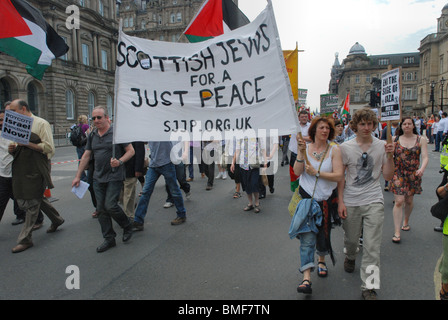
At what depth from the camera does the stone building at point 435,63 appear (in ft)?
217

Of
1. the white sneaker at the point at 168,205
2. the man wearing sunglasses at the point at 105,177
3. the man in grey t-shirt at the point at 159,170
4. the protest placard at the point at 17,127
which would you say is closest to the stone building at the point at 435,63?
the white sneaker at the point at 168,205

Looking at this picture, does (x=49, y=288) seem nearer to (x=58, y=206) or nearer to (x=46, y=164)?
(x=46, y=164)

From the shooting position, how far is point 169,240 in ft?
16.0

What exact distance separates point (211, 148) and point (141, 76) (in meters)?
6.17

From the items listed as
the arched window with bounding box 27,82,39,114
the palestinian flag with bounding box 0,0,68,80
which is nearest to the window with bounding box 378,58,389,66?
the arched window with bounding box 27,82,39,114

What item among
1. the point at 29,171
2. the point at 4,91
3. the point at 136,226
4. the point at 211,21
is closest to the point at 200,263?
the point at 136,226

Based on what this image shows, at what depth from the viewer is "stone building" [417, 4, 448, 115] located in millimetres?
66250

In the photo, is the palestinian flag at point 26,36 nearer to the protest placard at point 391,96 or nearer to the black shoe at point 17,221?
the black shoe at point 17,221

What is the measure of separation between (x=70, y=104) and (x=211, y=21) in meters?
41.1

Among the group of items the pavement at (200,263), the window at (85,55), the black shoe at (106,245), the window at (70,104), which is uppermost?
the window at (85,55)

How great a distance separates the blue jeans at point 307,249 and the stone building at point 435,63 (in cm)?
7257

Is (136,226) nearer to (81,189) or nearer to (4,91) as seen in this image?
(81,189)

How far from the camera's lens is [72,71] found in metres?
41.2

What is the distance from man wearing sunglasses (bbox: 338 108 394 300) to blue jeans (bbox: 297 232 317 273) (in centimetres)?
43
